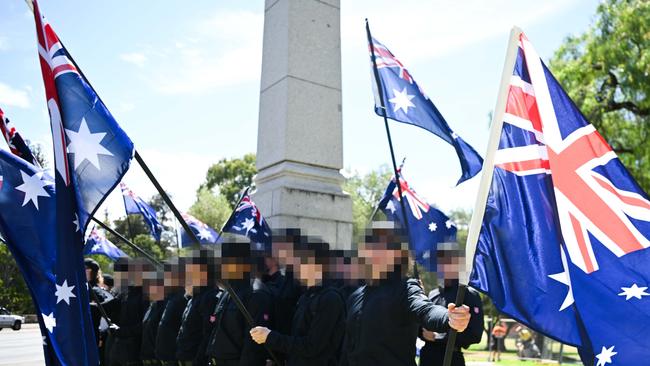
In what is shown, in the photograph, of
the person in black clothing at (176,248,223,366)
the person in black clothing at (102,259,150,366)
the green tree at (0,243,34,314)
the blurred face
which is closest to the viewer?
the blurred face

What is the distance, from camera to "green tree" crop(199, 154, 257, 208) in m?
55.9

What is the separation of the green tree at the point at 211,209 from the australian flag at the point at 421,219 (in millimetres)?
38526

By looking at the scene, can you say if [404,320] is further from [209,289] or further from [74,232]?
[209,289]

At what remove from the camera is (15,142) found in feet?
19.5

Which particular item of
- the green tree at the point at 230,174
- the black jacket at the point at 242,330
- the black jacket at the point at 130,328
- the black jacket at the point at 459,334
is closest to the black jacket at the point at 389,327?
the black jacket at the point at 459,334

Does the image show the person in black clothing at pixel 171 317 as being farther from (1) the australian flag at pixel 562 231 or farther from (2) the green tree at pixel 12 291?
(2) the green tree at pixel 12 291

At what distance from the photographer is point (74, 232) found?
13.7ft

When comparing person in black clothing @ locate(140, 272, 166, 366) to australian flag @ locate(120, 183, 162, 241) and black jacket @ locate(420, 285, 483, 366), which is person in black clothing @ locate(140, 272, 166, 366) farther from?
australian flag @ locate(120, 183, 162, 241)

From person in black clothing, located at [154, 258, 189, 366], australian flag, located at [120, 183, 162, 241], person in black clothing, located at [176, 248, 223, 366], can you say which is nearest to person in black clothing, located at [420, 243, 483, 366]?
person in black clothing, located at [176, 248, 223, 366]

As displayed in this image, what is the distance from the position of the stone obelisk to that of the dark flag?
392 cm

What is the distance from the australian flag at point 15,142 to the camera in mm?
5907

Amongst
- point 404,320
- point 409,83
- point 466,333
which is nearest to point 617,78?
point 409,83

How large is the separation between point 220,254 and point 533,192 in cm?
314

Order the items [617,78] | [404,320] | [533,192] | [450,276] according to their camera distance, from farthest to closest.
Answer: [617,78], [450,276], [404,320], [533,192]
